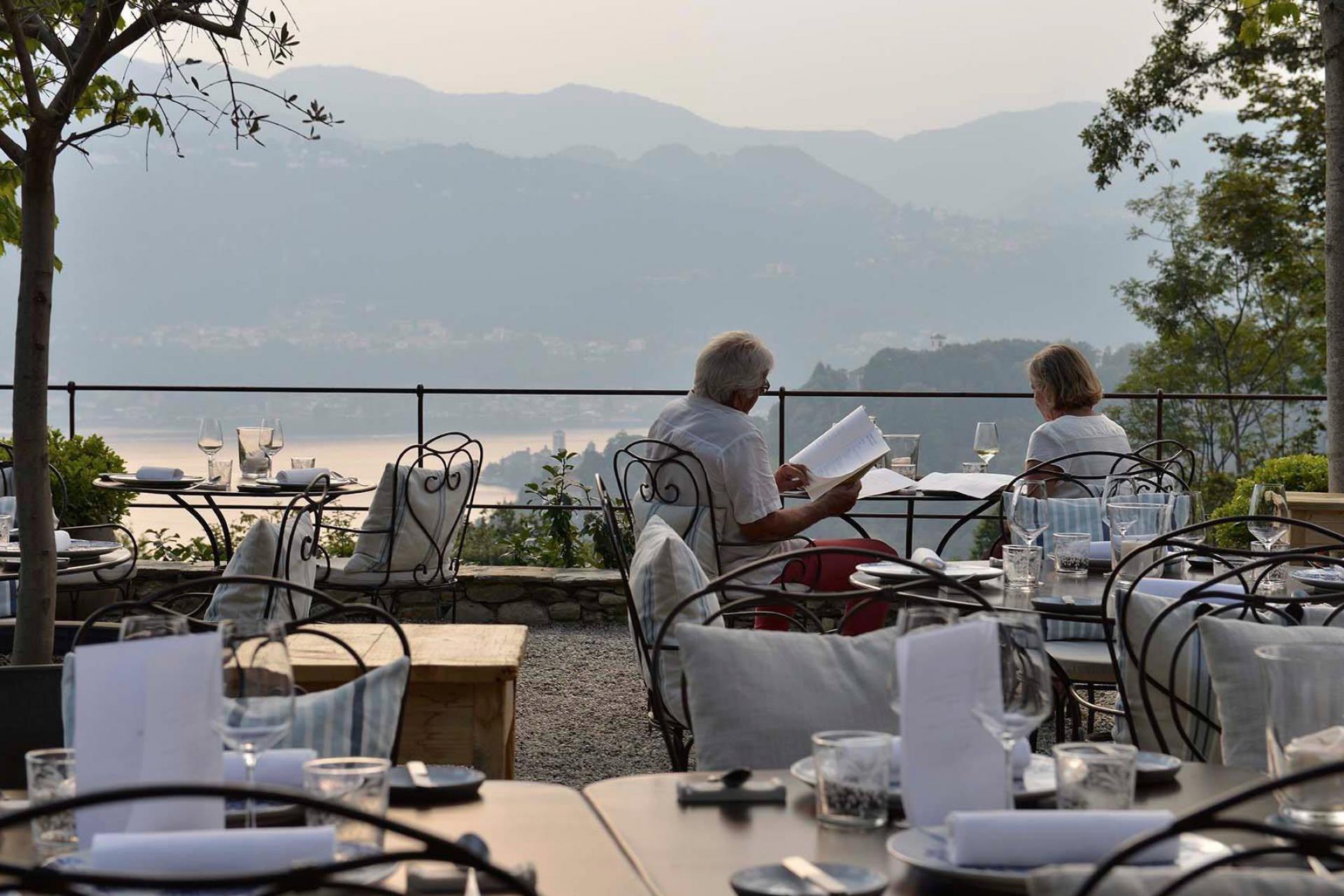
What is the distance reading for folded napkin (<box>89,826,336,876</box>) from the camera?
3.18ft

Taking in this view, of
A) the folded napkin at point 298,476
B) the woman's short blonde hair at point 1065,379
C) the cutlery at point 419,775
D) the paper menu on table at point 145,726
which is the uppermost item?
the woman's short blonde hair at point 1065,379

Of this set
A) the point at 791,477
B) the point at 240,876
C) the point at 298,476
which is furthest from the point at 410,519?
the point at 240,876

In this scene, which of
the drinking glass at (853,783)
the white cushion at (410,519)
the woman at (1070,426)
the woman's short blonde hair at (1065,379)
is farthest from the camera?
the white cushion at (410,519)

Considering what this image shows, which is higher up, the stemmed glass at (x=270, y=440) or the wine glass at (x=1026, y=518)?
the stemmed glass at (x=270, y=440)

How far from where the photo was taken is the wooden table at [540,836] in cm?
120

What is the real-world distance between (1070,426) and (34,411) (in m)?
3.22

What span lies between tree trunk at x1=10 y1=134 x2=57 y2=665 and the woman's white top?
3.08 meters

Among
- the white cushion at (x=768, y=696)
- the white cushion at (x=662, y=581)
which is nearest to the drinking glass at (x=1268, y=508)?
the white cushion at (x=662, y=581)

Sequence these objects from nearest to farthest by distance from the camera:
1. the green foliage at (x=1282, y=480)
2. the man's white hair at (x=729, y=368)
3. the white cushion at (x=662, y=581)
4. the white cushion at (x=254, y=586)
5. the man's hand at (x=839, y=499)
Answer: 1. the white cushion at (x=662, y=581)
2. the white cushion at (x=254, y=586)
3. the man's white hair at (x=729, y=368)
4. the man's hand at (x=839, y=499)
5. the green foliage at (x=1282, y=480)

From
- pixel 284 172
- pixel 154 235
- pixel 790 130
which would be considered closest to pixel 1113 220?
pixel 790 130

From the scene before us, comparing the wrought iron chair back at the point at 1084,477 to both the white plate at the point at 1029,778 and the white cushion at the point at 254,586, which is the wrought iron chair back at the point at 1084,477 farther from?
the white plate at the point at 1029,778

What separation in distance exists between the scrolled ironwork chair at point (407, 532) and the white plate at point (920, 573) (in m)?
2.31

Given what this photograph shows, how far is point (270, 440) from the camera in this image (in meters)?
5.79

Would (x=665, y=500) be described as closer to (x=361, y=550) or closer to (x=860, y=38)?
(x=361, y=550)
